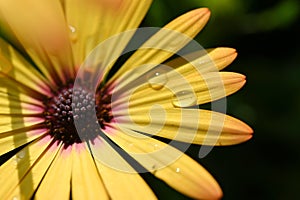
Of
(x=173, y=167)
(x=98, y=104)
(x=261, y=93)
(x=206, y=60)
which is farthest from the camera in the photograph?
(x=261, y=93)

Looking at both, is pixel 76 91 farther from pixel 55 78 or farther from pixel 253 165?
pixel 253 165

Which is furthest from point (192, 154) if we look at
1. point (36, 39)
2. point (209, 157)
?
point (36, 39)

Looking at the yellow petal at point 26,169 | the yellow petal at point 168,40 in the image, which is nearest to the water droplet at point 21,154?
the yellow petal at point 26,169

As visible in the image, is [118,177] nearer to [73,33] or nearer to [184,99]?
[184,99]

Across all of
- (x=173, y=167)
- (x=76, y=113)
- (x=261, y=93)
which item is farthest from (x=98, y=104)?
(x=261, y=93)

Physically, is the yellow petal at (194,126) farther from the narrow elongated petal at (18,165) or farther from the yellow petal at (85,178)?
the narrow elongated petal at (18,165)

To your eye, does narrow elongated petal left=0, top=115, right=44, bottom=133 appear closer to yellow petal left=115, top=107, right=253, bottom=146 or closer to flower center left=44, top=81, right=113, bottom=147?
flower center left=44, top=81, right=113, bottom=147
